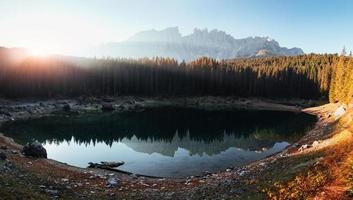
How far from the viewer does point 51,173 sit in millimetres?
34625

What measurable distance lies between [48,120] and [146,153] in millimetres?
43285

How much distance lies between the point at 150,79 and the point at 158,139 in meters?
91.0

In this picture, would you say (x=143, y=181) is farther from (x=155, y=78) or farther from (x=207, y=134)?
(x=155, y=78)

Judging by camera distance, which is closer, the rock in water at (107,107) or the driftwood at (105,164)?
the driftwood at (105,164)

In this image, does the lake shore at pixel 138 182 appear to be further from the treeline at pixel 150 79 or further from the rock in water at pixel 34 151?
the treeline at pixel 150 79

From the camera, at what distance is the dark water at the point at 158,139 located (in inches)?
1963

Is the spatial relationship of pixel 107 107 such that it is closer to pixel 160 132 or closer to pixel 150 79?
pixel 160 132

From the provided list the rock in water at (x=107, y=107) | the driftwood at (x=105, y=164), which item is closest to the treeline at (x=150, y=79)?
the rock in water at (x=107, y=107)

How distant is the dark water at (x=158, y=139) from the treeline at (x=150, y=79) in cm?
3624

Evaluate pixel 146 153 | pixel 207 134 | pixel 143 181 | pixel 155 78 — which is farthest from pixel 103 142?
pixel 155 78

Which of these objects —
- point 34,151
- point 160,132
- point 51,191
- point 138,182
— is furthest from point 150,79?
point 51,191

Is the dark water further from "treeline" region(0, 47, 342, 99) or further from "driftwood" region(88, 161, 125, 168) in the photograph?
"treeline" region(0, 47, 342, 99)

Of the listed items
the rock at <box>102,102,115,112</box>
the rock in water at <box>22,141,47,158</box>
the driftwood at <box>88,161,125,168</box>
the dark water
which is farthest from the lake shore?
the rock at <box>102,102,115,112</box>

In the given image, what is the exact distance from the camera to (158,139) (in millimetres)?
71438
